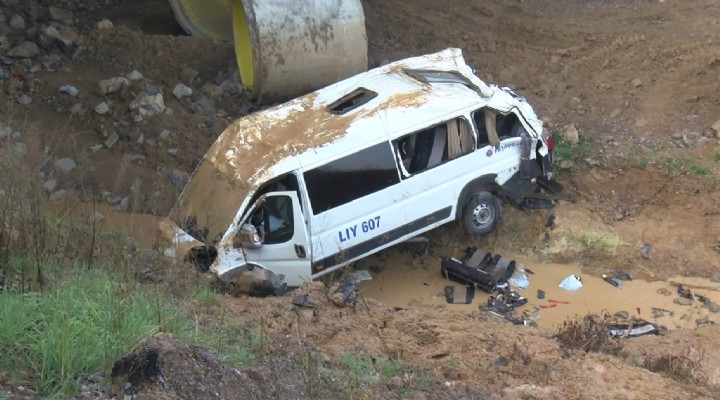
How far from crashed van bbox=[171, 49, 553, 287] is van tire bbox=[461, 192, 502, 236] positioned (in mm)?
14

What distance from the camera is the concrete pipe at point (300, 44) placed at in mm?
11734

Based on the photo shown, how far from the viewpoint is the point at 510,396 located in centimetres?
587

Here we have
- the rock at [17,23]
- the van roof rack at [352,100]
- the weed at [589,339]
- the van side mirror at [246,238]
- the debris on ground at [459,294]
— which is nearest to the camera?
the weed at [589,339]

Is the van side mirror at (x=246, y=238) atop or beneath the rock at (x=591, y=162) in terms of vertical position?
atop

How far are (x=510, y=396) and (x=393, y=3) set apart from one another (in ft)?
35.1

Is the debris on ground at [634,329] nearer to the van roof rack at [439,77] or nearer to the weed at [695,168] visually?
the weed at [695,168]

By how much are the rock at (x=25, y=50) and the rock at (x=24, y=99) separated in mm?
983

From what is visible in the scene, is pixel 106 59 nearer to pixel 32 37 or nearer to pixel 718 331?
pixel 32 37

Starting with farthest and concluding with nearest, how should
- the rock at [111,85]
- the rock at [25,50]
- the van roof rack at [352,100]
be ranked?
the rock at [25,50], the rock at [111,85], the van roof rack at [352,100]

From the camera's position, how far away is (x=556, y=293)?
9.91 meters

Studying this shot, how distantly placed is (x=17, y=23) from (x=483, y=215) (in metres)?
8.01

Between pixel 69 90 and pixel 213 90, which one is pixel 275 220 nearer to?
pixel 213 90

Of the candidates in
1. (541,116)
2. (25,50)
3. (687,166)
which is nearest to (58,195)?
(25,50)

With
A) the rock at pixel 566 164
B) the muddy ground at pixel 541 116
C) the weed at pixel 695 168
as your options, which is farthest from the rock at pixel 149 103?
the weed at pixel 695 168
